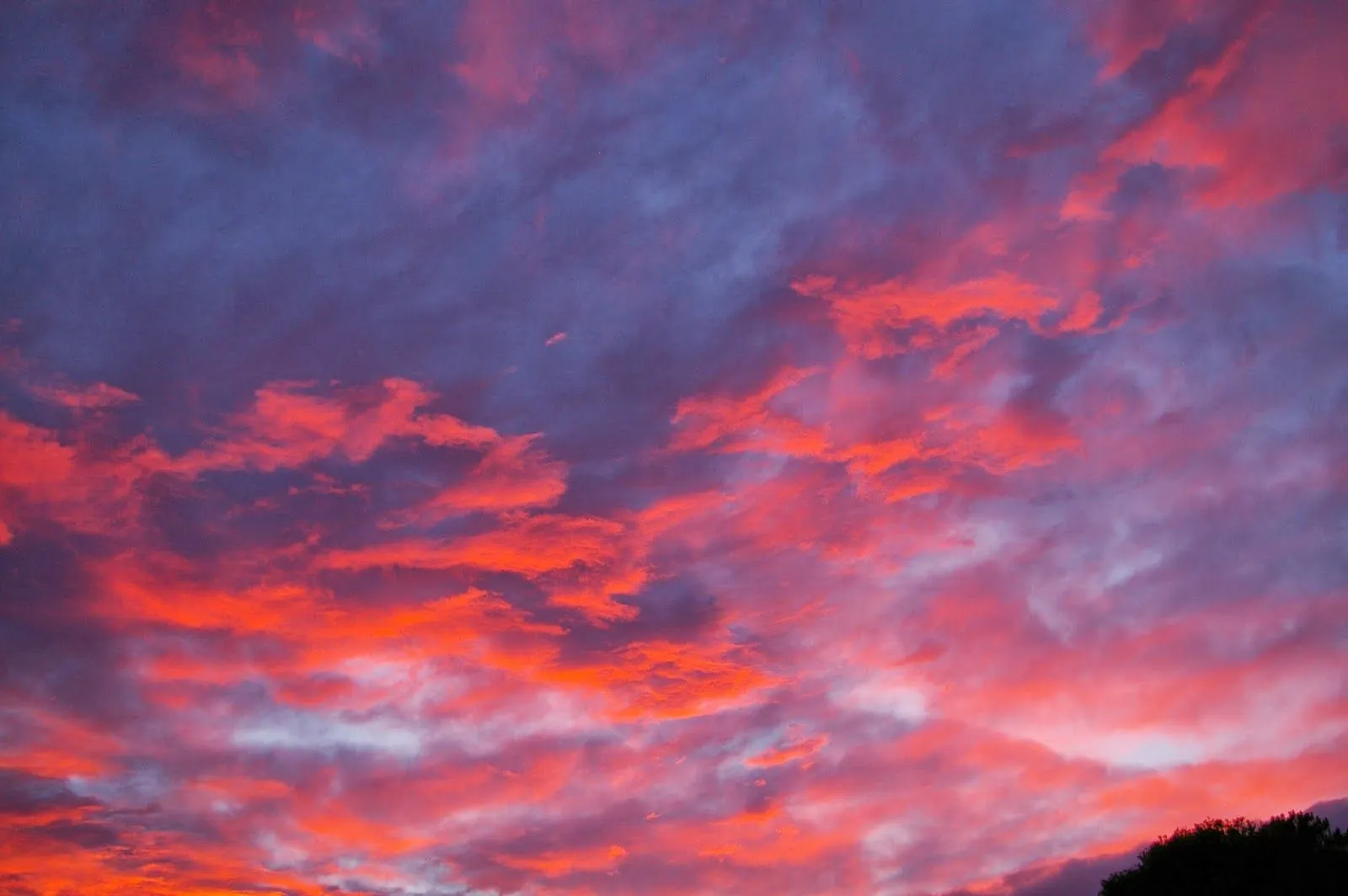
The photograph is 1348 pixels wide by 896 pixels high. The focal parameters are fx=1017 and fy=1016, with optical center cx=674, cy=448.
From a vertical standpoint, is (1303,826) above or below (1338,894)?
above

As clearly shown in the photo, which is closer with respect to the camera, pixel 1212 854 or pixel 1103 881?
pixel 1212 854

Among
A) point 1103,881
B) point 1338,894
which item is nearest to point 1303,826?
point 1338,894

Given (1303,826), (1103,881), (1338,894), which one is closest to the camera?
(1338,894)

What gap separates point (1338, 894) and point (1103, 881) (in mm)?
13233

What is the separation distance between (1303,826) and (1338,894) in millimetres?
4282

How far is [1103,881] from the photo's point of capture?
59.8 meters

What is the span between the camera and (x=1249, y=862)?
52.7 meters

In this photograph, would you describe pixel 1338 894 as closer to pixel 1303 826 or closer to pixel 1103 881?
pixel 1303 826

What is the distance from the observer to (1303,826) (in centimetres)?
5303

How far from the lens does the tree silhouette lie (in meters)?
50.6

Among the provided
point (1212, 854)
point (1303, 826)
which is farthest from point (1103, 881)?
point (1303, 826)

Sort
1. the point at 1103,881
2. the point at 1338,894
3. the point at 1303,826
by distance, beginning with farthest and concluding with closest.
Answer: the point at 1103,881 < the point at 1303,826 < the point at 1338,894

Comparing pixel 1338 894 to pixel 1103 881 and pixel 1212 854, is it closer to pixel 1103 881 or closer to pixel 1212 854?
pixel 1212 854

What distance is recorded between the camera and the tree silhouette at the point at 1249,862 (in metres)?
50.6
